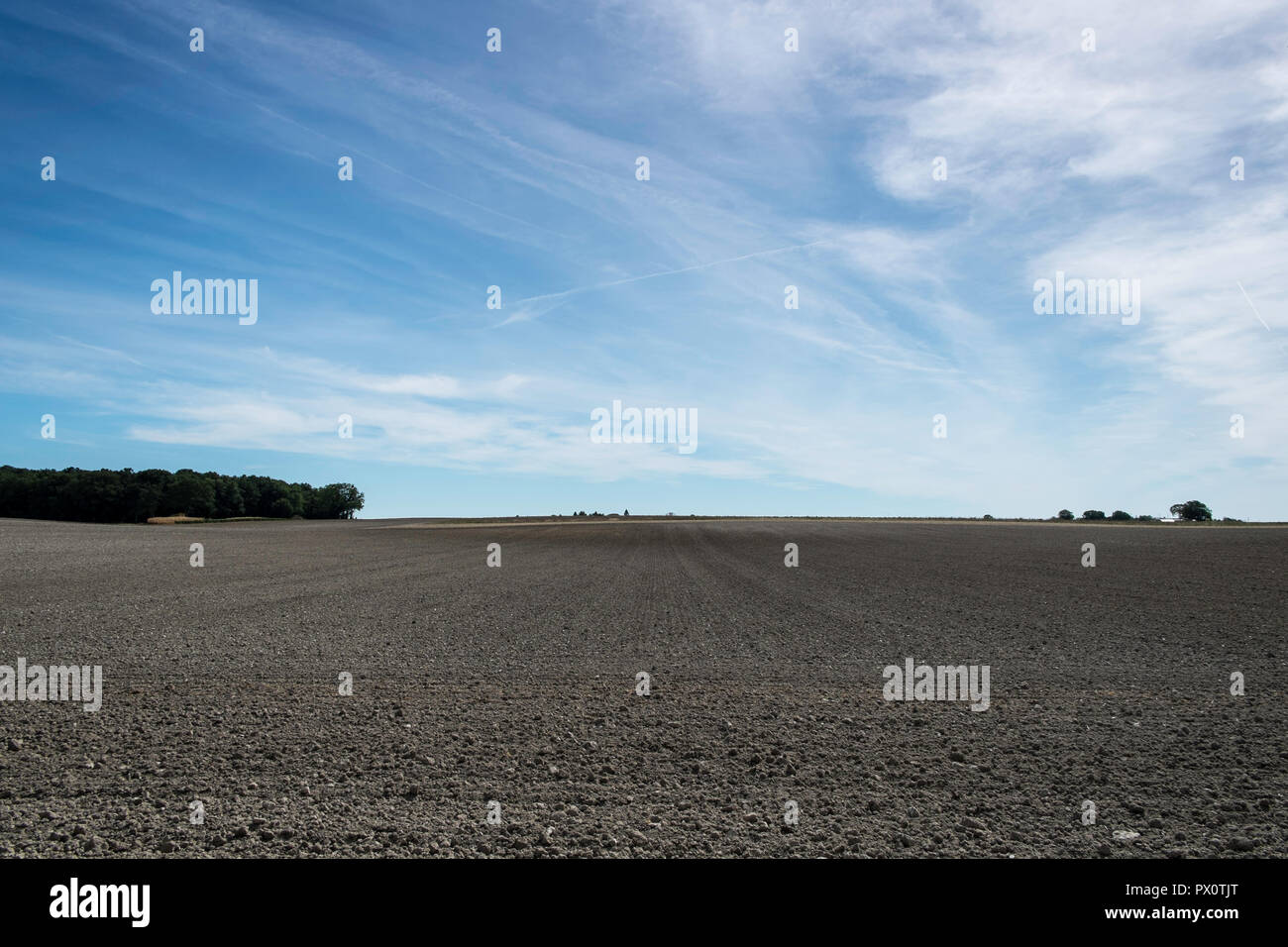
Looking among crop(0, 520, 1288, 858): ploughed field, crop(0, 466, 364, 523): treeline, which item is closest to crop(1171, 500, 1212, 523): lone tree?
crop(0, 520, 1288, 858): ploughed field

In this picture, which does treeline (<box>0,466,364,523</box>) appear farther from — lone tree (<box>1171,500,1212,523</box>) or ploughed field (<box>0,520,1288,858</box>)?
lone tree (<box>1171,500,1212,523</box>)

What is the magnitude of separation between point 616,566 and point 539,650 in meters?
20.2

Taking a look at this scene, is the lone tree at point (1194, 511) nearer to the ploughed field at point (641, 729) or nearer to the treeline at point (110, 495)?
the ploughed field at point (641, 729)

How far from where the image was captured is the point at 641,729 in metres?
9.55

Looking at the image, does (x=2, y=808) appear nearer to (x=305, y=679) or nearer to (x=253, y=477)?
(x=305, y=679)

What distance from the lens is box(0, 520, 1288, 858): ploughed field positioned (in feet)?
21.5

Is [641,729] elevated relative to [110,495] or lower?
lower

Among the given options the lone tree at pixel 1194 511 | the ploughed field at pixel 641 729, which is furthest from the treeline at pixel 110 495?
the lone tree at pixel 1194 511

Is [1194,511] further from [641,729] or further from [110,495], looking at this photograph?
[110,495]

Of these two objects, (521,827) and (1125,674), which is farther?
(1125,674)

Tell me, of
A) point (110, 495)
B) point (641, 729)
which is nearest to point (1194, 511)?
point (641, 729)

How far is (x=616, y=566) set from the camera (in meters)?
35.0
